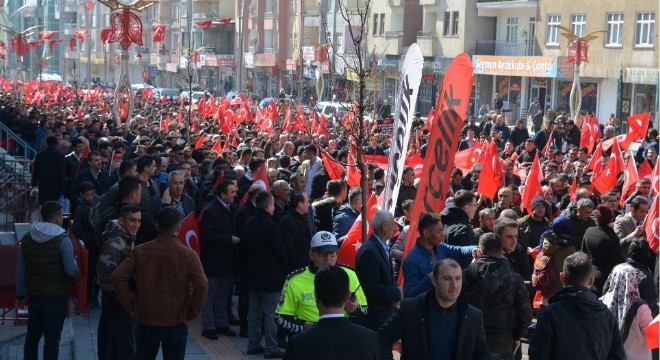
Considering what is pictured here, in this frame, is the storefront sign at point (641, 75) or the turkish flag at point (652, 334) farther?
the storefront sign at point (641, 75)

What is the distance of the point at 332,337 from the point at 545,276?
4.67 metres

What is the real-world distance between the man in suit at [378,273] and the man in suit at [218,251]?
2842mm

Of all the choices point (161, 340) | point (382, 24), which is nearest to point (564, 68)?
point (382, 24)

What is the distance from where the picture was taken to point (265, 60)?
2992 inches

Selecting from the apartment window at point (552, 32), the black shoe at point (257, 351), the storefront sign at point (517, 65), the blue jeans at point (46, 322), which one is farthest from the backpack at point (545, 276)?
the apartment window at point (552, 32)

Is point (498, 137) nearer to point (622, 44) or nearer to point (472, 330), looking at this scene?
point (472, 330)

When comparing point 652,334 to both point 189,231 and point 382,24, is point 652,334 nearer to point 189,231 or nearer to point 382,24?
point 189,231

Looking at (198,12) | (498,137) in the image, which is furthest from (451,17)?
(198,12)

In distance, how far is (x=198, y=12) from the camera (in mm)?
91812

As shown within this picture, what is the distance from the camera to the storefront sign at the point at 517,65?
152ft

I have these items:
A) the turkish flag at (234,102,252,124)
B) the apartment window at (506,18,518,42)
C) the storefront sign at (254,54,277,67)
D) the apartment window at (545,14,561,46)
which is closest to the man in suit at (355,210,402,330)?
the turkish flag at (234,102,252,124)

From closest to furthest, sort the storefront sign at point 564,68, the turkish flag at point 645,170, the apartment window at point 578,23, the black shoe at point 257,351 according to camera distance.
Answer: the black shoe at point 257,351, the turkish flag at point 645,170, the storefront sign at point 564,68, the apartment window at point 578,23

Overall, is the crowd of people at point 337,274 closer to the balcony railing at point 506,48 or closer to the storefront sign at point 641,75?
the storefront sign at point 641,75

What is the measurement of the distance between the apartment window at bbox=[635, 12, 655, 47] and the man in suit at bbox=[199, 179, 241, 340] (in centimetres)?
3357
